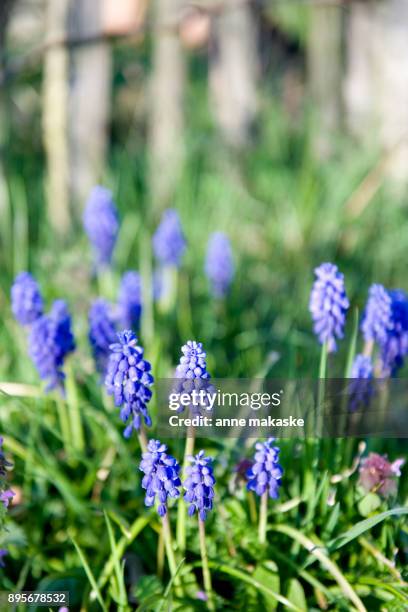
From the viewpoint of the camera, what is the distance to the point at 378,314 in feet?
7.26

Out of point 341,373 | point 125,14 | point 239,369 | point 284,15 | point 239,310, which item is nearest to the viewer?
point 341,373

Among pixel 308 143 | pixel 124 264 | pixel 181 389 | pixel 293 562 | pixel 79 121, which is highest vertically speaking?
pixel 308 143

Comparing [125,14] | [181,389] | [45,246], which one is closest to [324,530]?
[181,389]

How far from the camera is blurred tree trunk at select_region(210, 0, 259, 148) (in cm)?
563

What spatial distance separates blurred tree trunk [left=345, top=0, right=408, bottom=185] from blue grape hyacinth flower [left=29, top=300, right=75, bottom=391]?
2993 mm

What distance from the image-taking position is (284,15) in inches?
290

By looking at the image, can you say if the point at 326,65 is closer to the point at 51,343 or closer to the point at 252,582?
the point at 51,343

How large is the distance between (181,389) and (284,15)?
6.52 meters

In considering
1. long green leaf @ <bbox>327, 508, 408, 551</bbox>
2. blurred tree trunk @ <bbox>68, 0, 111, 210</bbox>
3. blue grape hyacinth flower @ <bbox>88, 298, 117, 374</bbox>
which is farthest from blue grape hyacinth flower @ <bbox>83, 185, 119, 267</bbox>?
long green leaf @ <bbox>327, 508, 408, 551</bbox>

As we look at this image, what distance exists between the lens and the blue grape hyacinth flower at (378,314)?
219 centimetres

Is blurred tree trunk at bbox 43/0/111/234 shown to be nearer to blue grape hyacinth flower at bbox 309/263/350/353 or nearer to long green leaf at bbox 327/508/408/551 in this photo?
blue grape hyacinth flower at bbox 309/263/350/353

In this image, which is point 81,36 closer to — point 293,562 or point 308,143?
point 308,143

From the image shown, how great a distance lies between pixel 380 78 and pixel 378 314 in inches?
142
